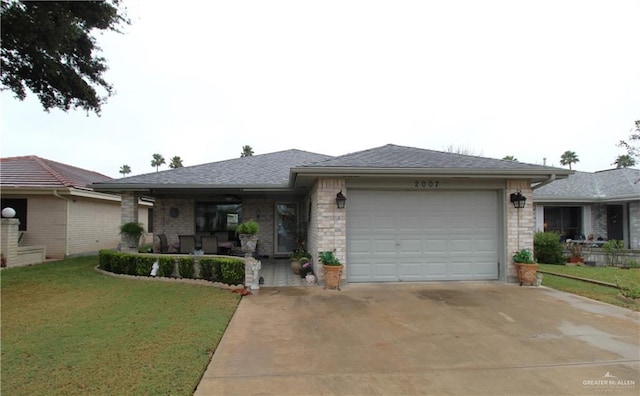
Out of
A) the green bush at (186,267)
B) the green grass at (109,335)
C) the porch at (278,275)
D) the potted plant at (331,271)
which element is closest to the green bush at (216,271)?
the green grass at (109,335)

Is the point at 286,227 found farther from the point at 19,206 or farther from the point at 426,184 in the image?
the point at 19,206

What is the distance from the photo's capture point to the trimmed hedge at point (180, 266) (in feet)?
23.2

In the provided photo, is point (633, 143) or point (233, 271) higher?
point (633, 143)

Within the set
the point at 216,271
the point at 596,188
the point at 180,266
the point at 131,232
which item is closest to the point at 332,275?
the point at 216,271

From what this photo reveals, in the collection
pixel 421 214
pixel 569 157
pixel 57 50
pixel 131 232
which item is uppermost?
pixel 569 157

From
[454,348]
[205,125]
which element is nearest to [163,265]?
[454,348]

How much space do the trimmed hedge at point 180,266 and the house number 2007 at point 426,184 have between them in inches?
174

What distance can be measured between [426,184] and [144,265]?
7173mm

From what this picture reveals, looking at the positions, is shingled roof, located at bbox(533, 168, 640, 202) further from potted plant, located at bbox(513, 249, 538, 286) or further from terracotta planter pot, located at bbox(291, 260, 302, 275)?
terracotta planter pot, located at bbox(291, 260, 302, 275)

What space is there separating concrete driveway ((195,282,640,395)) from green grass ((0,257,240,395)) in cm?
35

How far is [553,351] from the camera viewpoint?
146 inches

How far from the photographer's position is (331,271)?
6945mm

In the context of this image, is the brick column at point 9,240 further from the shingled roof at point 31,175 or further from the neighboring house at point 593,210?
the neighboring house at point 593,210

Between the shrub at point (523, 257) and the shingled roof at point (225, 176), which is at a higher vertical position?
the shingled roof at point (225, 176)
